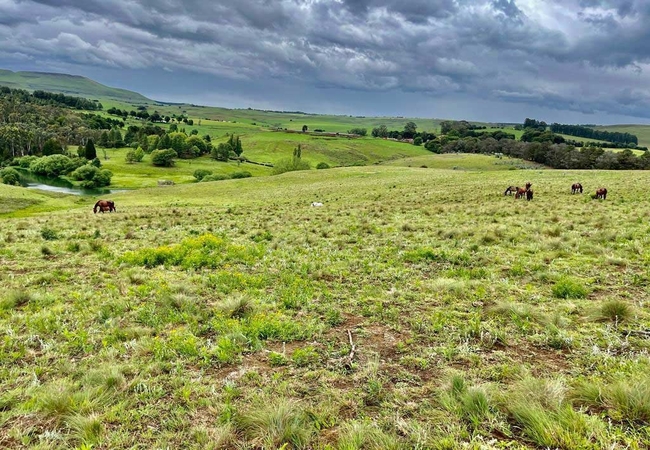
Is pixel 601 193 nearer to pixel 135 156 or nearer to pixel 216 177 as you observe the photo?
pixel 216 177

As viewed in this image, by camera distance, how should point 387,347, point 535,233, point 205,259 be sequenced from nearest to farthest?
point 387,347 → point 205,259 → point 535,233

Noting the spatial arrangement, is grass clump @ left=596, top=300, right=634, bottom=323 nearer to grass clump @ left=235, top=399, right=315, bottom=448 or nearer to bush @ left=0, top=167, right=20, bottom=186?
grass clump @ left=235, top=399, right=315, bottom=448

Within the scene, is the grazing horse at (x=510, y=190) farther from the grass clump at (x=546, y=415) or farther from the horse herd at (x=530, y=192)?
the grass clump at (x=546, y=415)

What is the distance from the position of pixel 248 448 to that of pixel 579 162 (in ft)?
403

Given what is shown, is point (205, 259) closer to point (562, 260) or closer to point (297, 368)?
point (297, 368)

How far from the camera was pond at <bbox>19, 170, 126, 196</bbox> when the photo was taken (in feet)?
303

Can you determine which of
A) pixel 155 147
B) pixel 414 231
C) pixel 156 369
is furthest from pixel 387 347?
pixel 155 147

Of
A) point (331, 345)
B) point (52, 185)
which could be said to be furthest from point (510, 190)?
point (52, 185)

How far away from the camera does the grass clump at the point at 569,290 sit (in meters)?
8.30

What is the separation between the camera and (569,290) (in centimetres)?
845

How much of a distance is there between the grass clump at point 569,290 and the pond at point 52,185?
100930 millimetres

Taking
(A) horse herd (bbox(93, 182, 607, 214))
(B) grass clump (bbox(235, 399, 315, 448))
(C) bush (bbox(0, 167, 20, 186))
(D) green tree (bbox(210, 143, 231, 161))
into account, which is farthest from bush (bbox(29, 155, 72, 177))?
(B) grass clump (bbox(235, 399, 315, 448))

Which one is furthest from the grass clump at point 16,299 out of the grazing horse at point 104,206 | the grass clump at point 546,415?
the grazing horse at point 104,206

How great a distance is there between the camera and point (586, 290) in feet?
27.9
